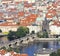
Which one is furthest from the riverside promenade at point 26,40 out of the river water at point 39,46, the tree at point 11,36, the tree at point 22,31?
the tree at point 11,36

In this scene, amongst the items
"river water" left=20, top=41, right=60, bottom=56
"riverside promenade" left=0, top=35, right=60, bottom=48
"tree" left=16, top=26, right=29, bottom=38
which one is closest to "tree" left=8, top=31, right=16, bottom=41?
"tree" left=16, top=26, right=29, bottom=38

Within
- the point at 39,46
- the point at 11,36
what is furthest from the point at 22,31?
the point at 39,46

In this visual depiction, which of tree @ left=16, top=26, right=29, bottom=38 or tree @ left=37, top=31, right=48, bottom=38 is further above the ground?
tree @ left=16, top=26, right=29, bottom=38

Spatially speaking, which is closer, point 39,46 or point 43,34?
point 39,46

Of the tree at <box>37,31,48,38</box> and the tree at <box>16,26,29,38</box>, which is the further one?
the tree at <box>16,26,29,38</box>

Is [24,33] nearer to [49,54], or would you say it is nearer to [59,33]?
[59,33]

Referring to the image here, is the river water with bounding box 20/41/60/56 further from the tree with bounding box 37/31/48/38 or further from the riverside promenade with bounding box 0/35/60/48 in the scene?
the tree with bounding box 37/31/48/38

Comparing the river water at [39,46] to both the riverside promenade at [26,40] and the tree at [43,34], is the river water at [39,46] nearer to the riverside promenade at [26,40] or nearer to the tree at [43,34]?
the riverside promenade at [26,40]

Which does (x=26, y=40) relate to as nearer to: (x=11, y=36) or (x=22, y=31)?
(x=11, y=36)
